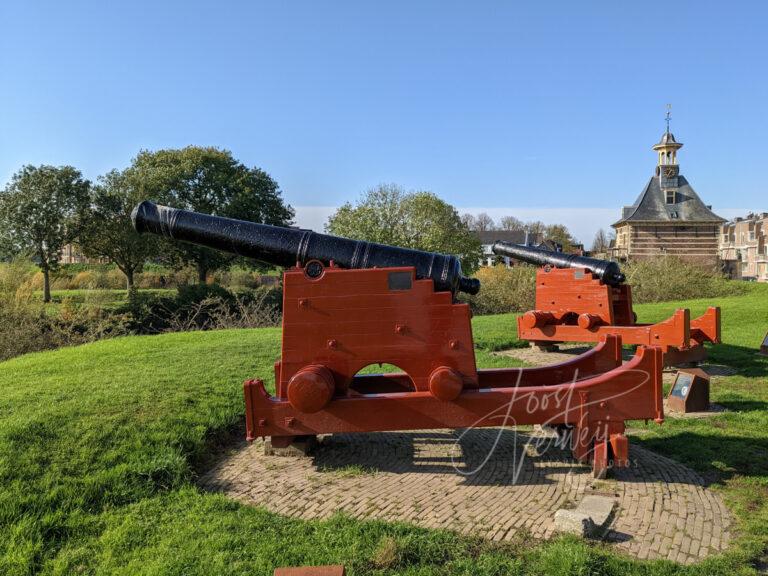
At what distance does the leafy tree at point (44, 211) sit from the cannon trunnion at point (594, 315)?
2353 centimetres

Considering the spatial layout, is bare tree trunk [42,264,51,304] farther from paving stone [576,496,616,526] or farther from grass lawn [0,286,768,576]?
paving stone [576,496,616,526]

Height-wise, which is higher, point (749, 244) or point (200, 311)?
point (749, 244)

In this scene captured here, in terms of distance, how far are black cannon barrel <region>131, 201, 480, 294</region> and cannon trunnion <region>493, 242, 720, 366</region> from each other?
4908 mm

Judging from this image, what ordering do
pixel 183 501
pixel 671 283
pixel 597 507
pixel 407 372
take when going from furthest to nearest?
pixel 671 283 < pixel 407 372 < pixel 183 501 < pixel 597 507

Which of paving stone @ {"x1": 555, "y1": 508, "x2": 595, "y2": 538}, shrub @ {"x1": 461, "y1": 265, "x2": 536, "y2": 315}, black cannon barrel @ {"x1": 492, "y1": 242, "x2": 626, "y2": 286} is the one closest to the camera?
paving stone @ {"x1": 555, "y1": 508, "x2": 595, "y2": 538}

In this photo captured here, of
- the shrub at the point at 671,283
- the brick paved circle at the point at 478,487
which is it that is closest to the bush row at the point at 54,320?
the brick paved circle at the point at 478,487

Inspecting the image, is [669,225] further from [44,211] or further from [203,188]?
[44,211]

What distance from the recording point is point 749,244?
6606 cm

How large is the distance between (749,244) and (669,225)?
131 feet

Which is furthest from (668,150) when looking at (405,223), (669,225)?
(405,223)

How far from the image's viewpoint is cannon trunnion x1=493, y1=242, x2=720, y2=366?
8.37m

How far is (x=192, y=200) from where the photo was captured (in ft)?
104

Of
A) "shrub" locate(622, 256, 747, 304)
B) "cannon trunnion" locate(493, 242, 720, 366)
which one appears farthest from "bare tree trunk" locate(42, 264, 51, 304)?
"shrub" locate(622, 256, 747, 304)

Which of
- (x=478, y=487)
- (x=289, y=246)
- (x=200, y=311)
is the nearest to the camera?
(x=478, y=487)
